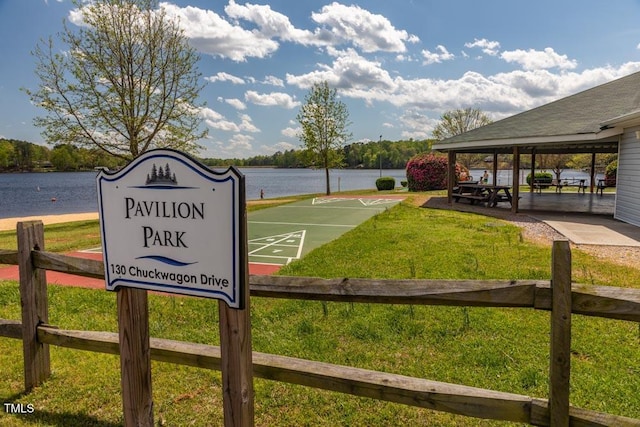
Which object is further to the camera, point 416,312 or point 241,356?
point 416,312

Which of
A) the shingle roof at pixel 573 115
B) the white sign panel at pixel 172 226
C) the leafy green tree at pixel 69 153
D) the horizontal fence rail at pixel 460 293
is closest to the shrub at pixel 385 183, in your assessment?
the shingle roof at pixel 573 115

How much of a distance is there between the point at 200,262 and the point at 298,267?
5.21 metres

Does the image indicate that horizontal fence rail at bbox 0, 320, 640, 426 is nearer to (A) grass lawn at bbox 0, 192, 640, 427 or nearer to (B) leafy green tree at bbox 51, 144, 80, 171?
(A) grass lawn at bbox 0, 192, 640, 427

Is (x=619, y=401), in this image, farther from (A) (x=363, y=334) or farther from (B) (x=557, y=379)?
(A) (x=363, y=334)

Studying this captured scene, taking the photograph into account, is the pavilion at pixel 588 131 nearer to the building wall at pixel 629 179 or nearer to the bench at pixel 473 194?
the building wall at pixel 629 179

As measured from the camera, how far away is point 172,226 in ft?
6.03

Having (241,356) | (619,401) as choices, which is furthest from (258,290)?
(619,401)

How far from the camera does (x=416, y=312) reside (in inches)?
187

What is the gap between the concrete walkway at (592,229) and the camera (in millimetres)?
8602

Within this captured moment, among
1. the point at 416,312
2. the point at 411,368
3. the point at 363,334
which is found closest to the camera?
the point at 411,368

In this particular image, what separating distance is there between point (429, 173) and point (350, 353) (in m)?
25.1

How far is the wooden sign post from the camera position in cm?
171

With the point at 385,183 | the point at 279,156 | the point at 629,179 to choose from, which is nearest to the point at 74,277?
the point at 629,179

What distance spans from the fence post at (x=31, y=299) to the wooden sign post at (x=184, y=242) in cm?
145
